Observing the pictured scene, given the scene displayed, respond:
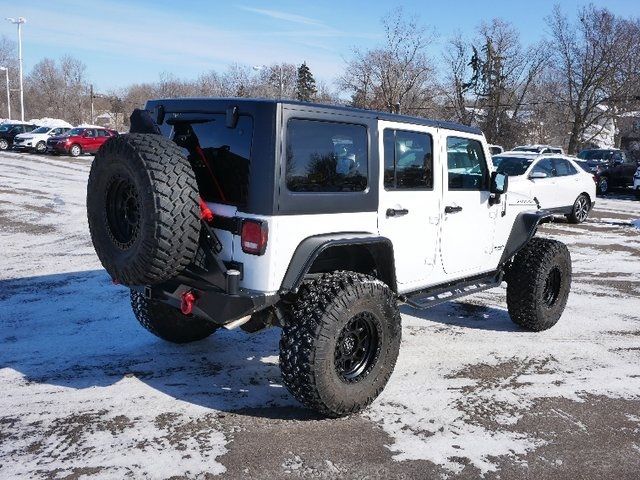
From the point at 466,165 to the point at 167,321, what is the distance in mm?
2955

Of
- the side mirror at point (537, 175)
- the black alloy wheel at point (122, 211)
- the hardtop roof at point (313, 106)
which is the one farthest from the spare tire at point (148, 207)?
the side mirror at point (537, 175)

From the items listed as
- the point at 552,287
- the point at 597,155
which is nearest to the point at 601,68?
the point at 597,155

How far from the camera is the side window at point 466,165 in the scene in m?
5.04

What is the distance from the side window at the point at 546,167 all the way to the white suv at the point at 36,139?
92.7 ft

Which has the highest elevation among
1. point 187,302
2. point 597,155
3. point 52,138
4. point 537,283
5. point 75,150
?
point 52,138

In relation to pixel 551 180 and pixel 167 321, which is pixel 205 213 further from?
pixel 551 180

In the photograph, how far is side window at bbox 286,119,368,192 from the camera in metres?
3.69

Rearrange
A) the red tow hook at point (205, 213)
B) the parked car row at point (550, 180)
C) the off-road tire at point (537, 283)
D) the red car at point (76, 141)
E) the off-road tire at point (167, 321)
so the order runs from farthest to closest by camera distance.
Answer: the red car at point (76, 141) < the parked car row at point (550, 180) < the off-road tire at point (537, 283) < the off-road tire at point (167, 321) < the red tow hook at point (205, 213)

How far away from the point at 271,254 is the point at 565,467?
84.4 inches

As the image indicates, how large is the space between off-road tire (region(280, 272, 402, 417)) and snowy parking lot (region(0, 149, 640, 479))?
207mm

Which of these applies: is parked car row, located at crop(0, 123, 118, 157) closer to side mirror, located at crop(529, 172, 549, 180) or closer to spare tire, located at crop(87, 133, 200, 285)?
side mirror, located at crop(529, 172, 549, 180)

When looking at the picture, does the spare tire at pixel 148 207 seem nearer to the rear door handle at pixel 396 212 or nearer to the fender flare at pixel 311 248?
the fender flare at pixel 311 248

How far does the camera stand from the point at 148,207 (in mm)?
3357

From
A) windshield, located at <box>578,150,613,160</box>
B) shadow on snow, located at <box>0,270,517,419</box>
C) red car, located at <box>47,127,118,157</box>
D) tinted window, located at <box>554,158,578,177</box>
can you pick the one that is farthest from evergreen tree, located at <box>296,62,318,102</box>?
shadow on snow, located at <box>0,270,517,419</box>
